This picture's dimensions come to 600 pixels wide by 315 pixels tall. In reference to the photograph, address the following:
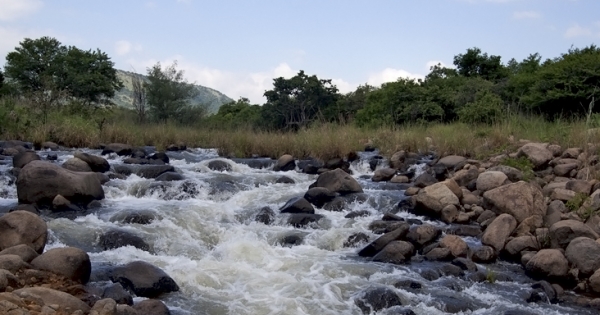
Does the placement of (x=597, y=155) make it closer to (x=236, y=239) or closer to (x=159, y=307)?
(x=236, y=239)

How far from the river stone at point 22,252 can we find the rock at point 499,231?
18.2ft

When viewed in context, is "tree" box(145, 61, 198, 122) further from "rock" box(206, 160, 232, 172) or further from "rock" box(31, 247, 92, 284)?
"rock" box(31, 247, 92, 284)

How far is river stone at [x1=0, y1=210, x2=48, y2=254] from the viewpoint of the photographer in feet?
19.6

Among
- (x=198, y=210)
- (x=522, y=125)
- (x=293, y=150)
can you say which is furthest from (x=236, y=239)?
(x=522, y=125)

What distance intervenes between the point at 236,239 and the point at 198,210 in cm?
149

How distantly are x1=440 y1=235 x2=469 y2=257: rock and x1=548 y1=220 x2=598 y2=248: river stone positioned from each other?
3.56ft

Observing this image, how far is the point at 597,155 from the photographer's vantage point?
992 cm

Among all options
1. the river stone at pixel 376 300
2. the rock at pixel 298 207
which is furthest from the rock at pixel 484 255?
the rock at pixel 298 207

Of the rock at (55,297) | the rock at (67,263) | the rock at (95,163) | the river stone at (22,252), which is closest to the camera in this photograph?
the rock at (55,297)

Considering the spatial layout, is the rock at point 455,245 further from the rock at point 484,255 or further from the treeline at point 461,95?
the treeline at point 461,95

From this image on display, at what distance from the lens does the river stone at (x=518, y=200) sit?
8117 millimetres

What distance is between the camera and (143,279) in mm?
5672

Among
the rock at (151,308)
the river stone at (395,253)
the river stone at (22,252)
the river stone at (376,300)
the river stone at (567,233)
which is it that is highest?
the river stone at (22,252)

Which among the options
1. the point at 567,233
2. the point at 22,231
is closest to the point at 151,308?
the point at 22,231
